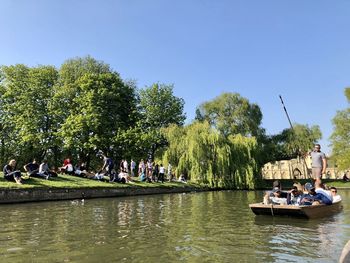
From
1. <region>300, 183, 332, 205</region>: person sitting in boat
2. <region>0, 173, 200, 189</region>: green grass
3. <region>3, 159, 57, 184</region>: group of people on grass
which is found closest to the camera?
<region>300, 183, 332, 205</region>: person sitting in boat

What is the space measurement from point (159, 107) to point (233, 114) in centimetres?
994

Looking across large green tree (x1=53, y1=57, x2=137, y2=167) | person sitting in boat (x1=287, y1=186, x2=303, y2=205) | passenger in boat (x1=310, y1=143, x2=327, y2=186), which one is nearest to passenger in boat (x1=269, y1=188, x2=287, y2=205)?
person sitting in boat (x1=287, y1=186, x2=303, y2=205)

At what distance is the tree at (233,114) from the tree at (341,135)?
397 inches

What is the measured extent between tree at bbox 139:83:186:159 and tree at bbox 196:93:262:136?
3.96 metres

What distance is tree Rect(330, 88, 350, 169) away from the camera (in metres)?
51.2

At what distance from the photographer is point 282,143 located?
202 feet

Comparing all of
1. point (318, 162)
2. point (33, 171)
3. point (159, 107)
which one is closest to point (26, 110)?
point (159, 107)

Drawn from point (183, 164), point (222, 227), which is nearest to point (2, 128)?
point (183, 164)

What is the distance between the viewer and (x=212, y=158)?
38.7 meters

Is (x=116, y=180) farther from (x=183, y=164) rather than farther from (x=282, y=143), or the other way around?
(x=282, y=143)

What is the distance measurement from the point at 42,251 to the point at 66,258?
0.94 metres

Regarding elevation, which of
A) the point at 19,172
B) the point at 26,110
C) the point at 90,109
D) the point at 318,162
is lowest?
the point at 318,162

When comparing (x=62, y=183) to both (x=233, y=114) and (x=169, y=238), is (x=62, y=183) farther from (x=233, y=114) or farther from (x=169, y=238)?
(x=233, y=114)

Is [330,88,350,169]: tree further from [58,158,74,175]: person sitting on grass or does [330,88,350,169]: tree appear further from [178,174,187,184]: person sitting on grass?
[58,158,74,175]: person sitting on grass
